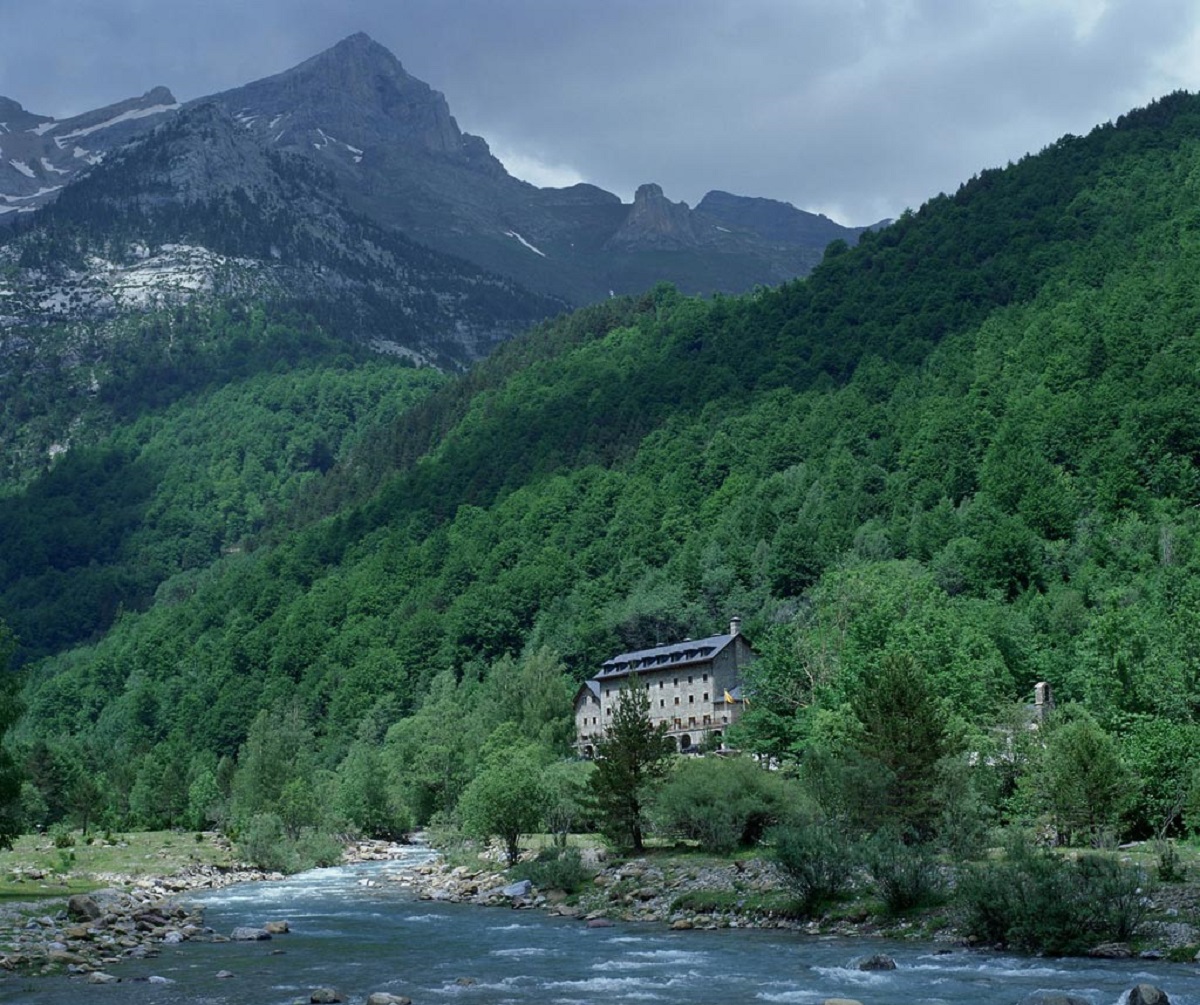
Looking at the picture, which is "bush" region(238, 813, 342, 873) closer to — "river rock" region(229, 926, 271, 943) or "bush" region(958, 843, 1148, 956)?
"river rock" region(229, 926, 271, 943)

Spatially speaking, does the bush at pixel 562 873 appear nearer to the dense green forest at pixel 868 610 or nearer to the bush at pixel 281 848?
the dense green forest at pixel 868 610

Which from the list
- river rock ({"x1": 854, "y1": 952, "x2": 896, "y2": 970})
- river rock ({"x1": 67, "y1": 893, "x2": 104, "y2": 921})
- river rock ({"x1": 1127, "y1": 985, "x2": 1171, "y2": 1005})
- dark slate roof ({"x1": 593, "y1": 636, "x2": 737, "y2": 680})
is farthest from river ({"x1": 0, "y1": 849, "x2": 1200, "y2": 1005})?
dark slate roof ({"x1": 593, "y1": 636, "x2": 737, "y2": 680})

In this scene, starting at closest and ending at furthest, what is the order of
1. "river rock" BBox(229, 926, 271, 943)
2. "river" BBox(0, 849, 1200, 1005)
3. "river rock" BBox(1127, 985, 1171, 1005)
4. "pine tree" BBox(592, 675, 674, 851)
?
"river rock" BBox(1127, 985, 1171, 1005)
"river" BBox(0, 849, 1200, 1005)
"river rock" BBox(229, 926, 271, 943)
"pine tree" BBox(592, 675, 674, 851)

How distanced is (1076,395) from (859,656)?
70.1m

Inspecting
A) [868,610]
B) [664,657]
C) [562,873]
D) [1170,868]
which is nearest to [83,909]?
[562,873]

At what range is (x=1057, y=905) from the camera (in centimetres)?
4578

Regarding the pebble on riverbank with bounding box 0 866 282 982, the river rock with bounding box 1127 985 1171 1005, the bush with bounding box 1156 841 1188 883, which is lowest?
the pebble on riverbank with bounding box 0 866 282 982

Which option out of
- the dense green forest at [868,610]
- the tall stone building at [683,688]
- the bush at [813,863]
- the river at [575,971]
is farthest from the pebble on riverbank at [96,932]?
the tall stone building at [683,688]

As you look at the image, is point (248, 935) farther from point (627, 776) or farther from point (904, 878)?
point (904, 878)

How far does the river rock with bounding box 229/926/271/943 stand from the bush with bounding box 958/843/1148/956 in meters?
30.0

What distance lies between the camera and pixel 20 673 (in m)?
55.7

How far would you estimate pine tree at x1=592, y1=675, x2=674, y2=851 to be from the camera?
73.4 meters

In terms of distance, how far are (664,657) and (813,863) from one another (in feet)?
255

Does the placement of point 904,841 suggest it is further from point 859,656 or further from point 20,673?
point 20,673
